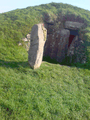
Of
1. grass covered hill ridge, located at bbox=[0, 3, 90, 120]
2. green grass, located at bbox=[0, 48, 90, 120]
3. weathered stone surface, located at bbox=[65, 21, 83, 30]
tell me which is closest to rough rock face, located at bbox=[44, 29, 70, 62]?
weathered stone surface, located at bbox=[65, 21, 83, 30]

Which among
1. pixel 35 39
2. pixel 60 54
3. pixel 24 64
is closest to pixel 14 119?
pixel 24 64

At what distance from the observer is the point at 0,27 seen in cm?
789

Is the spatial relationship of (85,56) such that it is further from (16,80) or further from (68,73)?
(16,80)

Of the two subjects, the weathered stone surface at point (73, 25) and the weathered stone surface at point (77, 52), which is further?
→ the weathered stone surface at point (73, 25)

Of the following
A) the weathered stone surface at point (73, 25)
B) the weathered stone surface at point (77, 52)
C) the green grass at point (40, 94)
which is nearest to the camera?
the green grass at point (40, 94)

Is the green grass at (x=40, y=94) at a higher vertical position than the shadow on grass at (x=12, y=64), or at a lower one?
lower

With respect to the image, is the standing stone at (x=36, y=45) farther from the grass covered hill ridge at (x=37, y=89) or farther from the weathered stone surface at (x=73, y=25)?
the weathered stone surface at (x=73, y=25)

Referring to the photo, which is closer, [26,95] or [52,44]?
[26,95]

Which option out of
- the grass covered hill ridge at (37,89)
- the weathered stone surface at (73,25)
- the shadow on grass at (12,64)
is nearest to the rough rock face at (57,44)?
the weathered stone surface at (73,25)

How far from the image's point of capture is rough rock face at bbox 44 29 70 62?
11.1m

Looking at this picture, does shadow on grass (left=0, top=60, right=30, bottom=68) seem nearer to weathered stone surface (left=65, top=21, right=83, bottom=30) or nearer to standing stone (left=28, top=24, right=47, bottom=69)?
standing stone (left=28, top=24, right=47, bottom=69)

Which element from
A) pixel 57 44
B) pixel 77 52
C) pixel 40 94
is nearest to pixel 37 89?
pixel 40 94

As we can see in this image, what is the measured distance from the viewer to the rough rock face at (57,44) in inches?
437

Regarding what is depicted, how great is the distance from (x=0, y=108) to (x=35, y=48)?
3413 mm
